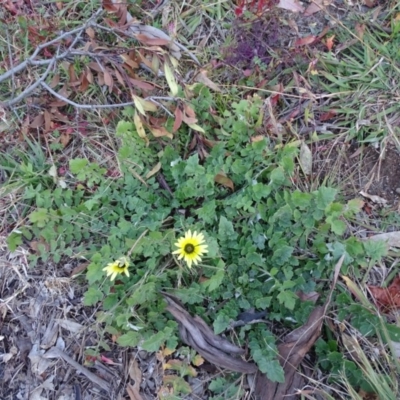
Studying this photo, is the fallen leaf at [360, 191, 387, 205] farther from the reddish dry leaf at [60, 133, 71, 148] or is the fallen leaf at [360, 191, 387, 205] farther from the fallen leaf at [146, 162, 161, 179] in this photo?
the reddish dry leaf at [60, 133, 71, 148]

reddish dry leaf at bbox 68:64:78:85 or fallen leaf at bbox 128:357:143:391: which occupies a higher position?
reddish dry leaf at bbox 68:64:78:85

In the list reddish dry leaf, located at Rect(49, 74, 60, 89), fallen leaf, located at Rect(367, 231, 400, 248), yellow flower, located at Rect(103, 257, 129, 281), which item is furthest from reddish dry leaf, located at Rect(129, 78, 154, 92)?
fallen leaf, located at Rect(367, 231, 400, 248)

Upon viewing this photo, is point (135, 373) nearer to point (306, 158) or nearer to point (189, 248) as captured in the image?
point (189, 248)

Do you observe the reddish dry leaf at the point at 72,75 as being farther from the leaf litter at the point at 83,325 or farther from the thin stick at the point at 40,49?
the thin stick at the point at 40,49

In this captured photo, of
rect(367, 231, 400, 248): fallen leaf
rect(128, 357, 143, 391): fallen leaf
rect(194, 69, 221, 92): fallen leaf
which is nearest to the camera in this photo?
rect(128, 357, 143, 391): fallen leaf

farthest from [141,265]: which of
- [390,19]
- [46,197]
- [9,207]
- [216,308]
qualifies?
[390,19]

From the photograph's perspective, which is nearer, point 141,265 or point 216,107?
point 141,265

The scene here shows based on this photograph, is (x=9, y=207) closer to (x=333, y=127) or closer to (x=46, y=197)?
(x=46, y=197)
